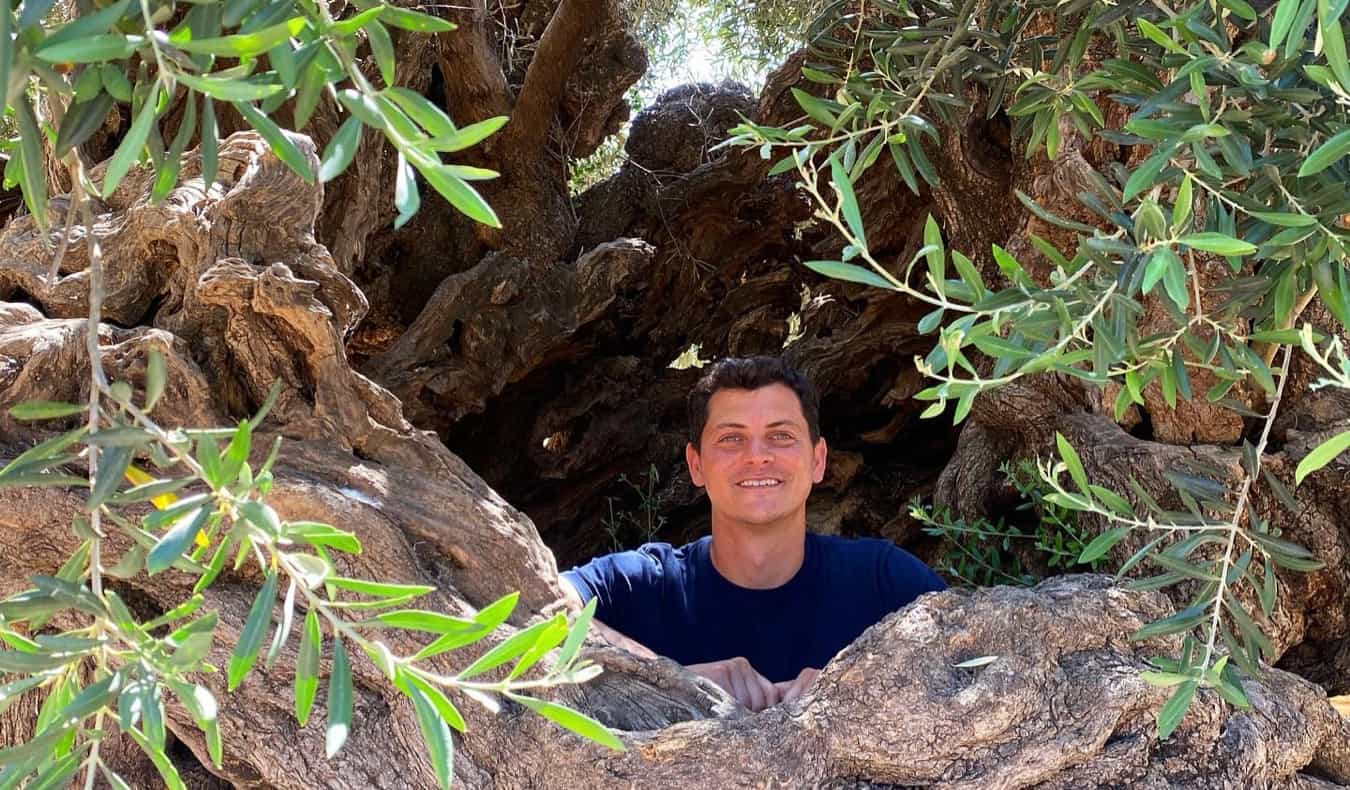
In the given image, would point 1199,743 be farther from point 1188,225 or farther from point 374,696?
point 374,696

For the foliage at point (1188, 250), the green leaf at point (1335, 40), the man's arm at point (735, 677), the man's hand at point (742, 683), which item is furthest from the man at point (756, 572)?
the green leaf at point (1335, 40)

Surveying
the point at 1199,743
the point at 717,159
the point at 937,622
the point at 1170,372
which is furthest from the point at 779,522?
the point at 717,159

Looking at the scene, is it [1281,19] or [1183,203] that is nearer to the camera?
[1281,19]

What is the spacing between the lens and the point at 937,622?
239 centimetres

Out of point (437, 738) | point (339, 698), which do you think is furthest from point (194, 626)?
point (437, 738)

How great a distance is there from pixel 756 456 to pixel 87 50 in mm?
2670

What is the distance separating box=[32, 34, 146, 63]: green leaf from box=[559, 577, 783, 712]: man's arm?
1.81 meters

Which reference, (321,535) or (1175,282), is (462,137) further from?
(1175,282)

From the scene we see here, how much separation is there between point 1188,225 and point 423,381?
322 cm

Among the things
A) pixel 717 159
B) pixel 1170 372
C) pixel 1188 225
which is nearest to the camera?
pixel 1188 225

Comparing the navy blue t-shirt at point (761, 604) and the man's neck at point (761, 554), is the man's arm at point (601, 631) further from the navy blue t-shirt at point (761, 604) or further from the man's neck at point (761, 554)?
the man's neck at point (761, 554)

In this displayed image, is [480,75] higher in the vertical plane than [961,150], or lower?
higher

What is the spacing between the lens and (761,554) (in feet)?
A: 11.7

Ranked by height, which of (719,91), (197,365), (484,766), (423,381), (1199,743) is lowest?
(1199,743)
